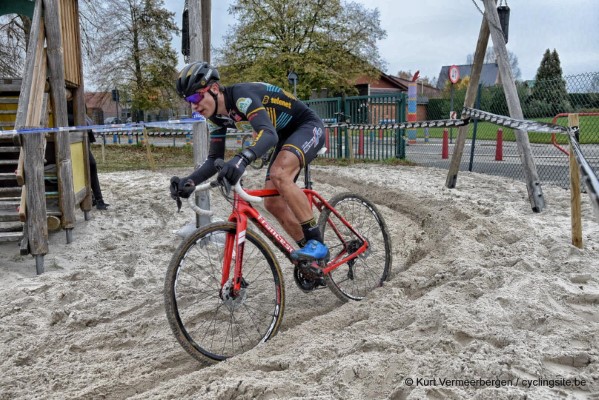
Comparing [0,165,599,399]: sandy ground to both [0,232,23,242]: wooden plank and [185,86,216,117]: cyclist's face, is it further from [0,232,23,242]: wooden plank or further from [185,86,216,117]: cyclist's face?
[185,86,216,117]: cyclist's face

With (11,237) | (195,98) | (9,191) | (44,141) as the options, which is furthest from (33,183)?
(195,98)

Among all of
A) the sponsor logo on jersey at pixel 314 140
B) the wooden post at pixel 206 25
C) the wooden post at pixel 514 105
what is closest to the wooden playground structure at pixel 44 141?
the wooden post at pixel 206 25

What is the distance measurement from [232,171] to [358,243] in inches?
71.8

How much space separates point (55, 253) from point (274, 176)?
3.91m

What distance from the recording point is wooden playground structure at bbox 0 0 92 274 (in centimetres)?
584

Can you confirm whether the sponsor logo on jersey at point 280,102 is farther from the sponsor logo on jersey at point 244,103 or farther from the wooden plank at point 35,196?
the wooden plank at point 35,196

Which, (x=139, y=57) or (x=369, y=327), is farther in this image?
(x=139, y=57)

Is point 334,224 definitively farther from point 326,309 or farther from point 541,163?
point 541,163

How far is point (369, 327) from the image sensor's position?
11.6 ft

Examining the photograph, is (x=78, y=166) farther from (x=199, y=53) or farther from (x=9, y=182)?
(x=199, y=53)

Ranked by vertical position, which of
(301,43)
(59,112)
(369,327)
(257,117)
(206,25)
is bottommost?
(369,327)

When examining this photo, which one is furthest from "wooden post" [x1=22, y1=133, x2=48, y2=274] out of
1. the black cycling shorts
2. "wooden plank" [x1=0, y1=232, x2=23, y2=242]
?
the black cycling shorts

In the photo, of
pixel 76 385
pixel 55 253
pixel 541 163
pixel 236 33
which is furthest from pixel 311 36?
pixel 76 385

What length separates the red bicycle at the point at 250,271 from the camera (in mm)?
3453
